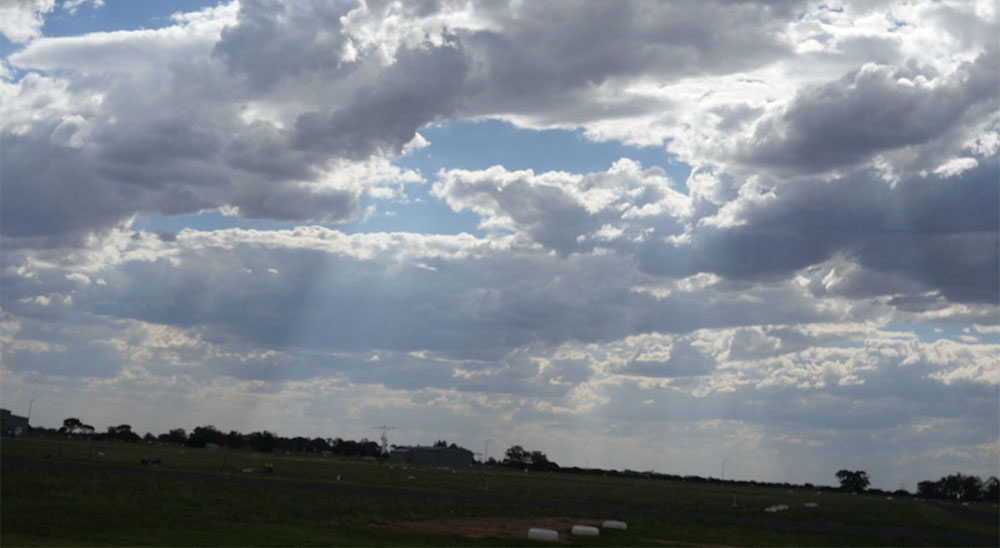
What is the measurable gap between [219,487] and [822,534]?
43.6m

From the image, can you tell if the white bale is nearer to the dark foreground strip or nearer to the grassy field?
the grassy field

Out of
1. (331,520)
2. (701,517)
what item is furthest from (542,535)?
(701,517)

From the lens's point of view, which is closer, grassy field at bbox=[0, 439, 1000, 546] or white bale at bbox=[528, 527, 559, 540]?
grassy field at bbox=[0, 439, 1000, 546]

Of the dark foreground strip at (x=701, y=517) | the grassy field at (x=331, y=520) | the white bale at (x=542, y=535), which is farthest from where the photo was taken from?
the dark foreground strip at (x=701, y=517)

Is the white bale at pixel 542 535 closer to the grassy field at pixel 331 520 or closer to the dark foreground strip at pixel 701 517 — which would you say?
the grassy field at pixel 331 520

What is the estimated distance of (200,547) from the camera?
37.3m

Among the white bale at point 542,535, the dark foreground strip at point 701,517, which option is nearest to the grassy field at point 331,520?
the dark foreground strip at point 701,517

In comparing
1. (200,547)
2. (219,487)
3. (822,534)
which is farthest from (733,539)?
(219,487)

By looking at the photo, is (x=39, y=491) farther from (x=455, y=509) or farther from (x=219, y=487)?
(x=455, y=509)

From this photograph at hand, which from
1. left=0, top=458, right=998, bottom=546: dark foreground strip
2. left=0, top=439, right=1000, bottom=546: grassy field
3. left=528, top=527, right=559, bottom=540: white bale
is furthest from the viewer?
left=0, top=458, right=998, bottom=546: dark foreground strip

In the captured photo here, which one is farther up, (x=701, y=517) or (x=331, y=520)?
(x=701, y=517)

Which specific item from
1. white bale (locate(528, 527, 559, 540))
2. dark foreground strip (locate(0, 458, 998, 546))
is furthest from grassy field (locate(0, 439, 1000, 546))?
white bale (locate(528, 527, 559, 540))

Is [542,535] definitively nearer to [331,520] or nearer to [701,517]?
[331,520]

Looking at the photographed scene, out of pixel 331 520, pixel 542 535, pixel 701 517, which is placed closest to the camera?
pixel 542 535
